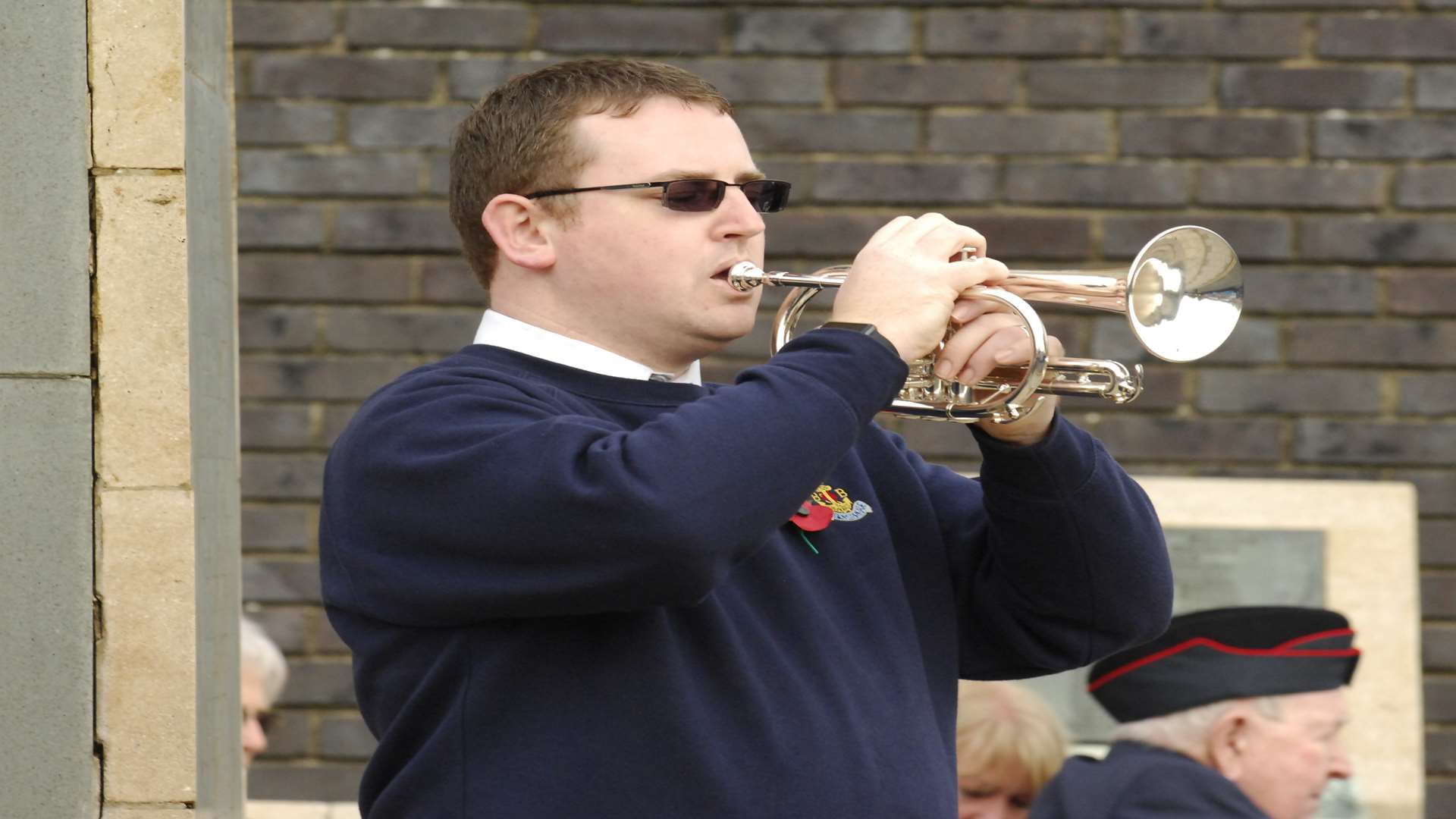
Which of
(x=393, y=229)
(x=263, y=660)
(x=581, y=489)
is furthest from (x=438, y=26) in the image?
(x=581, y=489)

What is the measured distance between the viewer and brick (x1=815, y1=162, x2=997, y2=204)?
489cm

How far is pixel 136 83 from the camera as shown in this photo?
101 inches

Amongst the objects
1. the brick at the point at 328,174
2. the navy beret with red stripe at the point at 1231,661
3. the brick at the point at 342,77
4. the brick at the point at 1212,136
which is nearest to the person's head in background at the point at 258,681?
the brick at the point at 328,174

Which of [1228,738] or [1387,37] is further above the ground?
[1387,37]

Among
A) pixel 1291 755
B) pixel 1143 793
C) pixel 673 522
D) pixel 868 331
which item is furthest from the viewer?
pixel 1291 755

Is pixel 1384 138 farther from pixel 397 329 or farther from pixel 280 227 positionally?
pixel 280 227

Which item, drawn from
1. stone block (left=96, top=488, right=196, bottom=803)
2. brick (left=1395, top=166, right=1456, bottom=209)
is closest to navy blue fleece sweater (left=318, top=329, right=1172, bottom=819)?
stone block (left=96, top=488, right=196, bottom=803)

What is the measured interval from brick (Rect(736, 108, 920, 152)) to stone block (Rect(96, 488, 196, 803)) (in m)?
2.60

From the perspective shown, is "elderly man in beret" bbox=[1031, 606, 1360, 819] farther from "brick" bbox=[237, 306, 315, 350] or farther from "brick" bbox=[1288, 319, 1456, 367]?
"brick" bbox=[237, 306, 315, 350]

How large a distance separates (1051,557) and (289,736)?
9.95ft

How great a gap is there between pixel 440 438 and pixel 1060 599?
2.69ft

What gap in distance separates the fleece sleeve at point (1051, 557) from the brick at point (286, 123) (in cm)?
284

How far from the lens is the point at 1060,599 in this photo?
2.38 metres

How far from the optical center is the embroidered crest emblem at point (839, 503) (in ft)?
7.65
